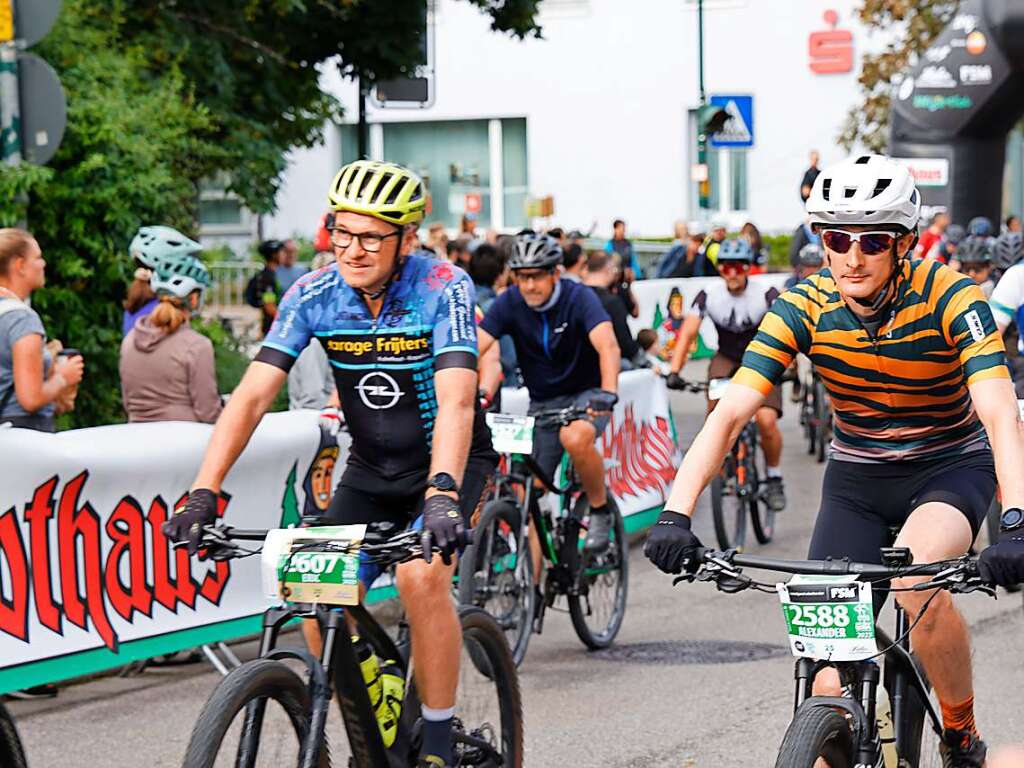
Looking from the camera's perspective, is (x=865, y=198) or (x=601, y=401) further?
(x=601, y=401)

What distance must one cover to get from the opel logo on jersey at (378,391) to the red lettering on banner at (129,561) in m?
2.35

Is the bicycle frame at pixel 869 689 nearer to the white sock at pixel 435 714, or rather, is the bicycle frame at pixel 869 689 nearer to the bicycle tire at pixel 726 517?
the white sock at pixel 435 714

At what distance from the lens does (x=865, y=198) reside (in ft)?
15.1

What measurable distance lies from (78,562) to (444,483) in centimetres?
289

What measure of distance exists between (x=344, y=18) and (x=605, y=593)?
23.8 feet

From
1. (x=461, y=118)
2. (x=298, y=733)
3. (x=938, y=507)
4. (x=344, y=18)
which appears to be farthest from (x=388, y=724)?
(x=461, y=118)

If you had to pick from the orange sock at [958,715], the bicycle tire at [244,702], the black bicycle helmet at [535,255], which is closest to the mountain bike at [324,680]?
the bicycle tire at [244,702]

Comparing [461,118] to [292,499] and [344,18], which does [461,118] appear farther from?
[292,499]

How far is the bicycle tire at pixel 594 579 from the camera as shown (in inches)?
330

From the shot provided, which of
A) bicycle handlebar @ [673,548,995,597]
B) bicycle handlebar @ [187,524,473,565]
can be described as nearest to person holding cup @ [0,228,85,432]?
bicycle handlebar @ [187,524,473,565]

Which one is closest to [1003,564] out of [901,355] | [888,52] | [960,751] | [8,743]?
[901,355]

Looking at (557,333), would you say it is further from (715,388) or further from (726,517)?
(726,517)

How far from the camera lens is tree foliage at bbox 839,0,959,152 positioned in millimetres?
31734

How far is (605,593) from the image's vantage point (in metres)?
8.69
